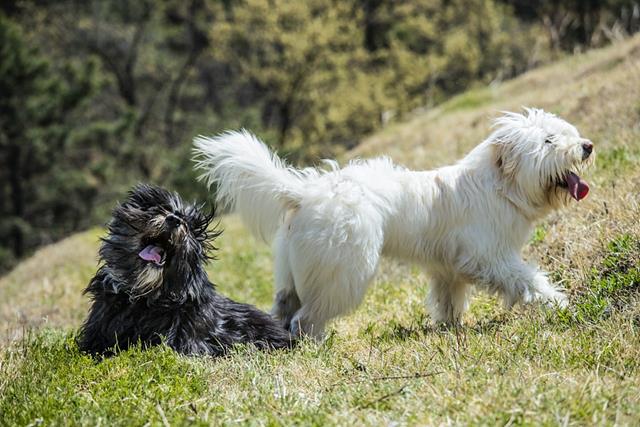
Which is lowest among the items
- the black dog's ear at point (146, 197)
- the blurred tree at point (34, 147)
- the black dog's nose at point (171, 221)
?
the blurred tree at point (34, 147)

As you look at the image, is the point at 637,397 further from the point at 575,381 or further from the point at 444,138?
the point at 444,138

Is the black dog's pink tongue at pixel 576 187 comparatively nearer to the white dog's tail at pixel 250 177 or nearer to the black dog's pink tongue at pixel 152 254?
the white dog's tail at pixel 250 177

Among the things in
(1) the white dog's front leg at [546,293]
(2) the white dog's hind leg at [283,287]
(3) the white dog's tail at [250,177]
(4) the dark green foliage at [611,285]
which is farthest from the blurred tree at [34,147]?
(4) the dark green foliage at [611,285]

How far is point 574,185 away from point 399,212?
51.7 inches

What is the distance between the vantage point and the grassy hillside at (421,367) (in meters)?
3.25

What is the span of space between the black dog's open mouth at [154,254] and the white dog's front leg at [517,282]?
7.43 ft

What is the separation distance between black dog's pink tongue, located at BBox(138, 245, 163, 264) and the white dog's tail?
0.69 meters

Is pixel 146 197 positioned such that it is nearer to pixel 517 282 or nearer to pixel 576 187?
pixel 517 282

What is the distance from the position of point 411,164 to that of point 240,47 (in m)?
20.4

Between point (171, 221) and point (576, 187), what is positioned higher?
point (171, 221)

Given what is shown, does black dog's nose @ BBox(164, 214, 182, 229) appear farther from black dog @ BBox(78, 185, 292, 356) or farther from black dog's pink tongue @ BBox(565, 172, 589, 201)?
black dog's pink tongue @ BBox(565, 172, 589, 201)

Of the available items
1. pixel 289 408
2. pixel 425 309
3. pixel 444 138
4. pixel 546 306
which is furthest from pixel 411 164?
pixel 289 408

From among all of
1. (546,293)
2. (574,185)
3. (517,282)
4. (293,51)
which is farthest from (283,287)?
(293,51)

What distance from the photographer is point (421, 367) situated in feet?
12.8
